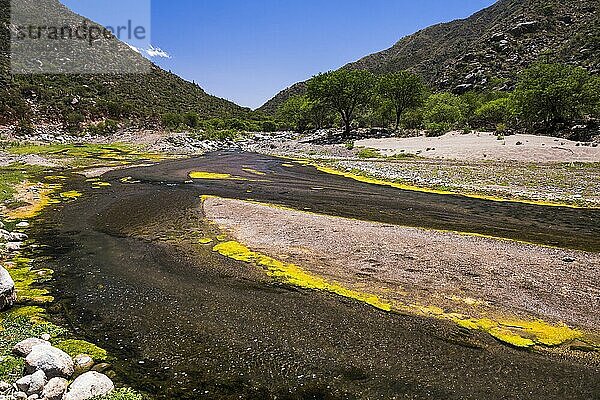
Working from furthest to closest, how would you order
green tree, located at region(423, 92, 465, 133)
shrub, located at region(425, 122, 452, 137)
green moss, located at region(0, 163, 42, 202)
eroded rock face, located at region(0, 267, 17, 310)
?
green tree, located at region(423, 92, 465, 133), shrub, located at region(425, 122, 452, 137), green moss, located at region(0, 163, 42, 202), eroded rock face, located at region(0, 267, 17, 310)

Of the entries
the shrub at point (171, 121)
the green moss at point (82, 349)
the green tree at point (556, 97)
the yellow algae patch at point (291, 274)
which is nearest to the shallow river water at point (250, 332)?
the green moss at point (82, 349)

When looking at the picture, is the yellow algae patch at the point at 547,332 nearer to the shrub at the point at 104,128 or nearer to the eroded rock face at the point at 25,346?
the eroded rock face at the point at 25,346

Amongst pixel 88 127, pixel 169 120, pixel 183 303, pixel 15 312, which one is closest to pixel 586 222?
pixel 183 303

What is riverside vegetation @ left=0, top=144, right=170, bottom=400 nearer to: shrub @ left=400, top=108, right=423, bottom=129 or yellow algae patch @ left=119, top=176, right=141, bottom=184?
yellow algae patch @ left=119, top=176, right=141, bottom=184

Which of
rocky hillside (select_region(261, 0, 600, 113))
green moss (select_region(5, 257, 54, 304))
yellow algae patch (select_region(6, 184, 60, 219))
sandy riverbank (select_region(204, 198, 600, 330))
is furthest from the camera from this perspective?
rocky hillside (select_region(261, 0, 600, 113))

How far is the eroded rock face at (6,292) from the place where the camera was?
8742 millimetres

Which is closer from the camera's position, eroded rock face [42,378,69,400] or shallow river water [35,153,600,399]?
eroded rock face [42,378,69,400]

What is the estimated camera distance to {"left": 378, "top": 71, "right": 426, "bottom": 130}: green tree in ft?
222

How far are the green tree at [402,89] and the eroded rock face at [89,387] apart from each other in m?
66.5

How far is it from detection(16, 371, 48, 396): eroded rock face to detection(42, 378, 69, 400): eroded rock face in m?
0.08

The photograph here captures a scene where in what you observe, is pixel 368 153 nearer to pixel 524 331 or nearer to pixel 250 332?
pixel 524 331

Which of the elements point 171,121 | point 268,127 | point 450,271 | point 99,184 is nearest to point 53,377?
point 450,271

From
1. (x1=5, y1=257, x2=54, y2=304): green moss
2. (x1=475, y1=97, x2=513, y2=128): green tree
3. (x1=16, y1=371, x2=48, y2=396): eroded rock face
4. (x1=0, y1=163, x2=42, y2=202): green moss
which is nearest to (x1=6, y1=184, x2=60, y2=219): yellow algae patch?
(x1=0, y1=163, x2=42, y2=202): green moss

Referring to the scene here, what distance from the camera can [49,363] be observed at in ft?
21.0
